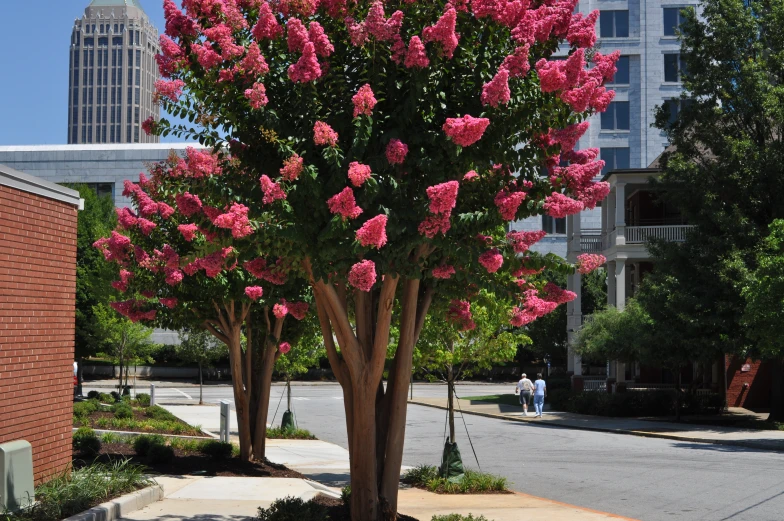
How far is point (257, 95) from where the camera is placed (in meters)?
7.95

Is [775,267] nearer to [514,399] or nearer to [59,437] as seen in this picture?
[59,437]

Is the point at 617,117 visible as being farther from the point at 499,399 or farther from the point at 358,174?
the point at 358,174

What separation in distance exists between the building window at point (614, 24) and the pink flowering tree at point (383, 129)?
55.0 m

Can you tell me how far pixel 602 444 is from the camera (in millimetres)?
23516

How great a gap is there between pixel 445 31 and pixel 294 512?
4.98 m

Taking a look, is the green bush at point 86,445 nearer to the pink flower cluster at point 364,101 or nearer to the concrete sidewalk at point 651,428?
the pink flower cluster at point 364,101

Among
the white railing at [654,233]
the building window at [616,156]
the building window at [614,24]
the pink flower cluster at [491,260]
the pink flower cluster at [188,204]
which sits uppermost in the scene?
the building window at [614,24]

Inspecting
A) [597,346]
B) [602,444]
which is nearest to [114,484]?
[602,444]

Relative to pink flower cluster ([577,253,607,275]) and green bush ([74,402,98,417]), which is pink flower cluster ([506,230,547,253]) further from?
green bush ([74,402,98,417])

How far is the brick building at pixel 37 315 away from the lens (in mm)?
9953

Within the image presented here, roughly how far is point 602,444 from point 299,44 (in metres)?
18.2

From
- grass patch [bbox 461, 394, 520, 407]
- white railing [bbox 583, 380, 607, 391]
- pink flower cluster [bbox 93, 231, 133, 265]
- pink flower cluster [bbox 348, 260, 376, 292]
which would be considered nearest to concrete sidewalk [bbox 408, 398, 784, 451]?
grass patch [bbox 461, 394, 520, 407]

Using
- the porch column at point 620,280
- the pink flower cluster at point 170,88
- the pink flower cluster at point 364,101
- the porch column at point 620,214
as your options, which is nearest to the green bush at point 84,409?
the pink flower cluster at point 170,88

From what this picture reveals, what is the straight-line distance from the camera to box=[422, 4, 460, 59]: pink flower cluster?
7669 mm
